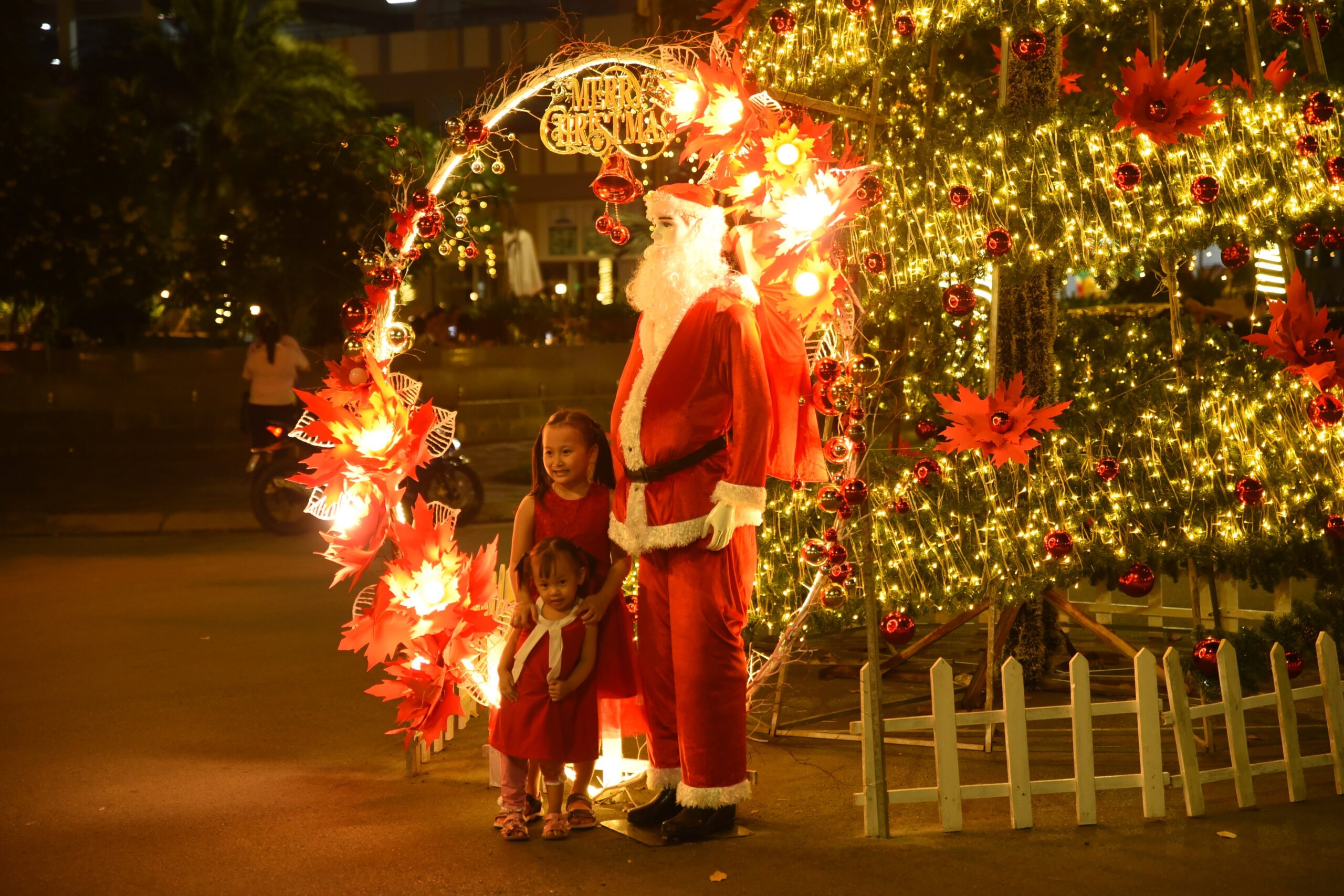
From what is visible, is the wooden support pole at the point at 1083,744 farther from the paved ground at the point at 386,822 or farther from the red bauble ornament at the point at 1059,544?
the red bauble ornament at the point at 1059,544

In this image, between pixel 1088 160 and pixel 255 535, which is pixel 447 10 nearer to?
pixel 255 535

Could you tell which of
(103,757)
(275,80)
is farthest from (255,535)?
(275,80)

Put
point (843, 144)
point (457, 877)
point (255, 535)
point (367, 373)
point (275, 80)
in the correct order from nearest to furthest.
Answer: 1. point (457, 877)
2. point (367, 373)
3. point (843, 144)
4. point (255, 535)
5. point (275, 80)

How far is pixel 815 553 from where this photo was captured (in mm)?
4871

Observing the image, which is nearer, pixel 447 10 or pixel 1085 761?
pixel 1085 761

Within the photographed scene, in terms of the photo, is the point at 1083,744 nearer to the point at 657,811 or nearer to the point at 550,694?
the point at 657,811

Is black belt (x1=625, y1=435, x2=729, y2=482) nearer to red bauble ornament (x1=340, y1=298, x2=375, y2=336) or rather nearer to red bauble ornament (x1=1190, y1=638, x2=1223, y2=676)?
red bauble ornament (x1=340, y1=298, x2=375, y2=336)

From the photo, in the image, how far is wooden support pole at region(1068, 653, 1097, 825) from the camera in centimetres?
455

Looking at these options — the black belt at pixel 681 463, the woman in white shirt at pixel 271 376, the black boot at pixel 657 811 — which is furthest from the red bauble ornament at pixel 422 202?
the woman in white shirt at pixel 271 376

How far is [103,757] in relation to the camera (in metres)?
5.76

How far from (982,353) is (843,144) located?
51.8 inches

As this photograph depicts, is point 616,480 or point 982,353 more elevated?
point 982,353

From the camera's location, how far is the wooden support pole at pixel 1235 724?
4773 mm

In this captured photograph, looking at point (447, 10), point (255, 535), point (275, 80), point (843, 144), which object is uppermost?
point (447, 10)
